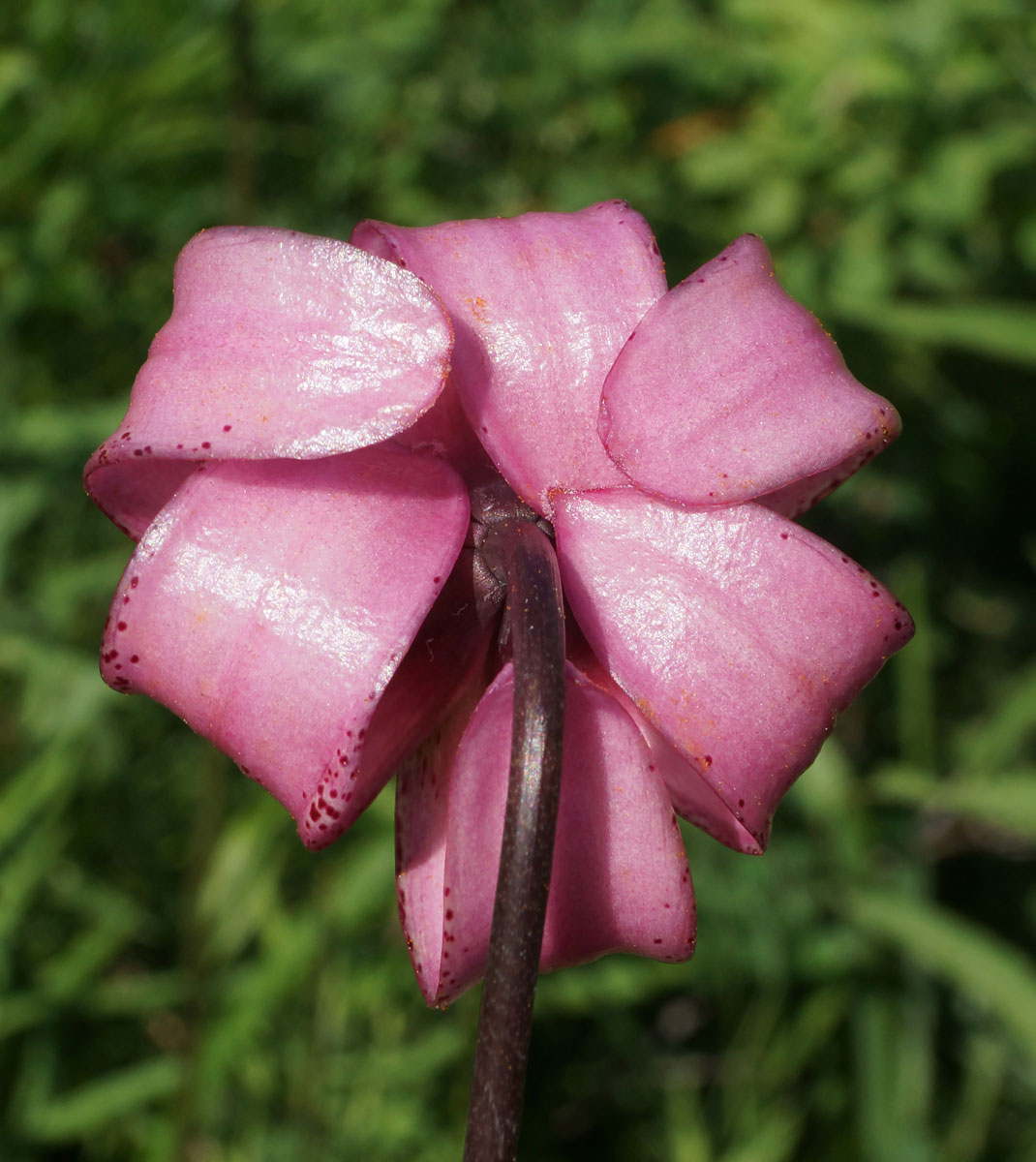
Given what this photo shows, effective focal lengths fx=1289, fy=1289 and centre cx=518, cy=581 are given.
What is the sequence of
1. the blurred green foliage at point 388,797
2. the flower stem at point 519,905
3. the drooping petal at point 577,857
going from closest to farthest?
the flower stem at point 519,905 → the drooping petal at point 577,857 → the blurred green foliage at point 388,797

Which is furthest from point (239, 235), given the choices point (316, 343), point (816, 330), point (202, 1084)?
point (202, 1084)

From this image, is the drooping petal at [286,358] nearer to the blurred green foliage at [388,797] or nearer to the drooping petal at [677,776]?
the drooping petal at [677,776]

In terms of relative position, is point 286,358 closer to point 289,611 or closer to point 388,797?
point 289,611

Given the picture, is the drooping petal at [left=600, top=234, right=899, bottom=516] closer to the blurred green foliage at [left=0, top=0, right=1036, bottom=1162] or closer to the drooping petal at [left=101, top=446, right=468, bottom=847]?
the drooping petal at [left=101, top=446, right=468, bottom=847]

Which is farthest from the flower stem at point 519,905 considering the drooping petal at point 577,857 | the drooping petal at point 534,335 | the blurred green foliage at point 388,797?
the blurred green foliage at point 388,797

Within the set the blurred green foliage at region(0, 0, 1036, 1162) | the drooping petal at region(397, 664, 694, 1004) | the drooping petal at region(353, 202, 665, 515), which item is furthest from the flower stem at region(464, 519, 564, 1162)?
the blurred green foliage at region(0, 0, 1036, 1162)

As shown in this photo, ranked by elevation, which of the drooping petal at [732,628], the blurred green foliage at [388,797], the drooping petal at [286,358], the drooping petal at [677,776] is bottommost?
the blurred green foliage at [388,797]

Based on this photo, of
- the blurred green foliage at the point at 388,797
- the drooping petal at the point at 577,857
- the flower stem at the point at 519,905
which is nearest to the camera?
the flower stem at the point at 519,905
